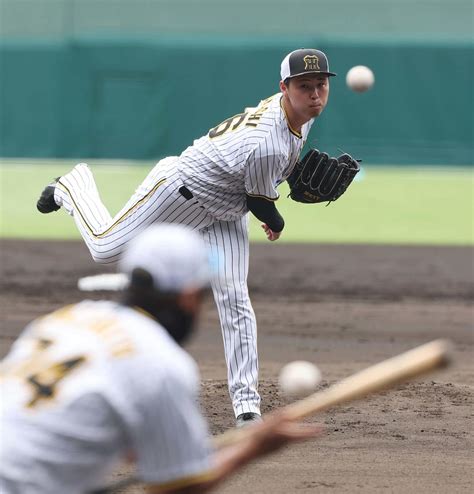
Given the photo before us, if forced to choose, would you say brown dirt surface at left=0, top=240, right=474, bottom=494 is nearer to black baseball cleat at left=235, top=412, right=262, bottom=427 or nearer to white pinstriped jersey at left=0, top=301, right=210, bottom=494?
black baseball cleat at left=235, top=412, right=262, bottom=427

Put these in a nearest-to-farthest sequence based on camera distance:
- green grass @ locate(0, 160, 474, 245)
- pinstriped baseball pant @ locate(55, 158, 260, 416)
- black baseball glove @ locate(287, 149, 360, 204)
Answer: pinstriped baseball pant @ locate(55, 158, 260, 416), black baseball glove @ locate(287, 149, 360, 204), green grass @ locate(0, 160, 474, 245)

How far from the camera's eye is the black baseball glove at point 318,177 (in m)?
6.16

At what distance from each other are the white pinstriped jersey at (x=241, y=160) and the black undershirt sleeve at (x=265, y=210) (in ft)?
0.14

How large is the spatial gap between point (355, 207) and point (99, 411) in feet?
44.2

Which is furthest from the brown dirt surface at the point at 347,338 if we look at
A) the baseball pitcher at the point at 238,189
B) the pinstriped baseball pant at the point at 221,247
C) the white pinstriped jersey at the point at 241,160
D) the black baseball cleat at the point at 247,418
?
the white pinstriped jersey at the point at 241,160

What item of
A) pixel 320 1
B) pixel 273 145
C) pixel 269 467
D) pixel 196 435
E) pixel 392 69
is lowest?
pixel 269 467

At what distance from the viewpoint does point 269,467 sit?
5.27 meters

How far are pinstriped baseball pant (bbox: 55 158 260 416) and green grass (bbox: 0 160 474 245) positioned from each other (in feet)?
25.9

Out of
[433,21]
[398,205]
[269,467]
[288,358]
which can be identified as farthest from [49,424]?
[433,21]

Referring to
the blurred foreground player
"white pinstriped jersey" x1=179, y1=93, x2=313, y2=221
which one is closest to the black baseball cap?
"white pinstriped jersey" x1=179, y1=93, x2=313, y2=221

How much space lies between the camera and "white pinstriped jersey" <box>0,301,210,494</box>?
2559 mm

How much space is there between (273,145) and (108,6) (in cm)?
1388

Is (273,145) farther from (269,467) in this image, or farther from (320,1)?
(320,1)

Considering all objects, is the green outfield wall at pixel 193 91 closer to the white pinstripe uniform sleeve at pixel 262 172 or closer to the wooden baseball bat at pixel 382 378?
the white pinstripe uniform sleeve at pixel 262 172
